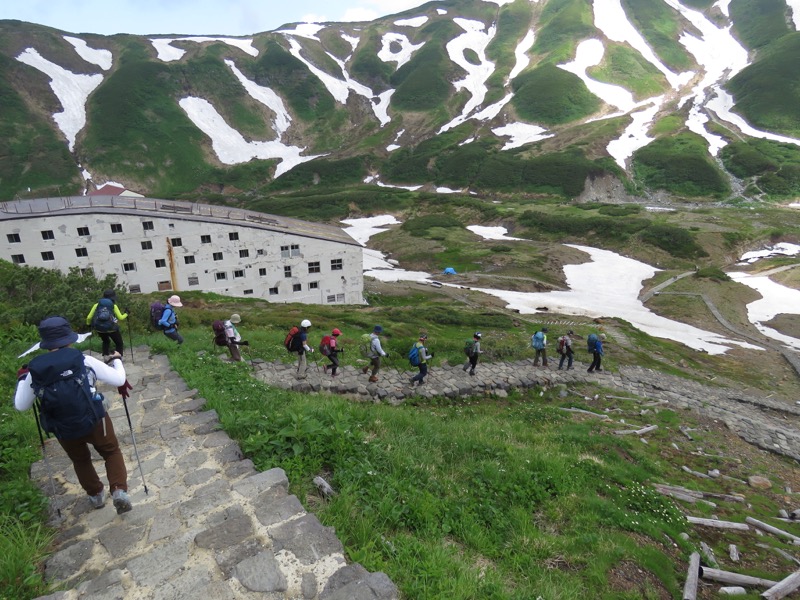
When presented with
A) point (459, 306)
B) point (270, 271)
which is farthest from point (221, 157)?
point (459, 306)

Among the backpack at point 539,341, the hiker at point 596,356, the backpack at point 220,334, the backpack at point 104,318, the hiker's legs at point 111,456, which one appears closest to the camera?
the hiker's legs at point 111,456

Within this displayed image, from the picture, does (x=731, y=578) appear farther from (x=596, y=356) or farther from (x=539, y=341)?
(x=596, y=356)

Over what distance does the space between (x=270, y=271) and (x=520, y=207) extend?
3016 inches

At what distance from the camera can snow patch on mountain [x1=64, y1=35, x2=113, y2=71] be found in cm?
16712

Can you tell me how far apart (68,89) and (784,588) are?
20546 centimetres

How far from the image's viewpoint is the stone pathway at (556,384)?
16891 millimetres

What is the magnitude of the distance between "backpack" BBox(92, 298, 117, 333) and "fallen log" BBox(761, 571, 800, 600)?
1680 centimetres

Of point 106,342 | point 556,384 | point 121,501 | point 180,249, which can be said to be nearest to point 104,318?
point 106,342

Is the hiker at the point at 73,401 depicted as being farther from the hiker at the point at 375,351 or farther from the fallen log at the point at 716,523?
the fallen log at the point at 716,523

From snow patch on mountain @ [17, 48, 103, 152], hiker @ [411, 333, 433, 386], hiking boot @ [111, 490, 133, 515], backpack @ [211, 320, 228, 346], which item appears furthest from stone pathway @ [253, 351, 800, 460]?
snow patch on mountain @ [17, 48, 103, 152]

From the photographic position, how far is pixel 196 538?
591 centimetres

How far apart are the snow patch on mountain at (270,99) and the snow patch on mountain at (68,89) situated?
51906mm

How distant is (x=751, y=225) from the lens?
3430 inches

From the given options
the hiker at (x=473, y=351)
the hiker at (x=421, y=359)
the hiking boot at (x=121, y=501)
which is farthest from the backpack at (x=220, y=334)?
the hiker at (x=473, y=351)
